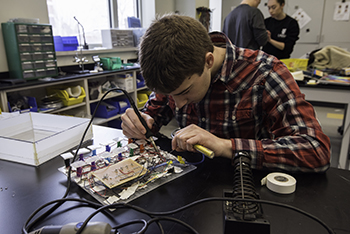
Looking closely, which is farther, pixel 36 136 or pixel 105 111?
pixel 105 111

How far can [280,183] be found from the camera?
0.64 metres

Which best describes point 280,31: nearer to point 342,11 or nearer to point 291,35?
point 291,35

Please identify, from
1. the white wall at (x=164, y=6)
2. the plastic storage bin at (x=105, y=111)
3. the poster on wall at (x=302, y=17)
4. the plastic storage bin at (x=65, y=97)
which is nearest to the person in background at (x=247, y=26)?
the white wall at (x=164, y=6)

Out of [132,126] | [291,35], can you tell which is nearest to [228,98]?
[132,126]

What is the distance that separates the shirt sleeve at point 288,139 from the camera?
0.73m

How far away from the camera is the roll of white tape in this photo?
631 millimetres

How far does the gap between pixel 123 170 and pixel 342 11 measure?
182 inches

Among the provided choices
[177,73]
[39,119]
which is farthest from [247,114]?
[39,119]

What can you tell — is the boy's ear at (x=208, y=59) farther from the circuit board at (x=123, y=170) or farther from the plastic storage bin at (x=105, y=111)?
the plastic storage bin at (x=105, y=111)

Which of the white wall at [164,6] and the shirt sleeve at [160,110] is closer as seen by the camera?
the shirt sleeve at [160,110]

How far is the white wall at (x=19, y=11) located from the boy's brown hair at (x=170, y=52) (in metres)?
→ 1.85

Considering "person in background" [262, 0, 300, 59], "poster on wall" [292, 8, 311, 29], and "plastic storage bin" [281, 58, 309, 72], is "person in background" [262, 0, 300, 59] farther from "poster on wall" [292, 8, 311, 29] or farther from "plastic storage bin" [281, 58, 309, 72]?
"poster on wall" [292, 8, 311, 29]

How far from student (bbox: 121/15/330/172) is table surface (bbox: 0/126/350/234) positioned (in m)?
0.07

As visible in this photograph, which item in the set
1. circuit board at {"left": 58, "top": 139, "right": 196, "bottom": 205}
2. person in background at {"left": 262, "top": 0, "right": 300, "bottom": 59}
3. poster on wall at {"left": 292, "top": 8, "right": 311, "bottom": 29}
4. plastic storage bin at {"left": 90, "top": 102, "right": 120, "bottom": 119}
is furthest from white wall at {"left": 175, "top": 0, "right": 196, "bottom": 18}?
circuit board at {"left": 58, "top": 139, "right": 196, "bottom": 205}
